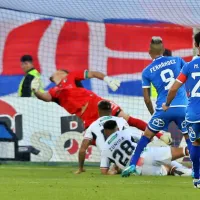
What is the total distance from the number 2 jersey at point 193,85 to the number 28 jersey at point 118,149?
363cm

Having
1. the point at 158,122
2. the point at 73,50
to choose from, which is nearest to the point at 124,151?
the point at 158,122

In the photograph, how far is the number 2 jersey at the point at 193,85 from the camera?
29.9ft

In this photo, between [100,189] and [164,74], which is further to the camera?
[164,74]

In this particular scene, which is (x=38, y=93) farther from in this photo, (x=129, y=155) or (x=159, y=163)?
(x=159, y=163)

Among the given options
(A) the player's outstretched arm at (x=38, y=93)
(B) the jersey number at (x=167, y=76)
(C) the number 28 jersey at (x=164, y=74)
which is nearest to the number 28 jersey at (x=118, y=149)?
(C) the number 28 jersey at (x=164, y=74)

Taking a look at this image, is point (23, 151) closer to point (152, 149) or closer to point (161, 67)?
point (152, 149)

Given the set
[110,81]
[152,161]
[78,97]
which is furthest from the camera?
[78,97]

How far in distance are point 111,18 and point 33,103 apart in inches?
89.5

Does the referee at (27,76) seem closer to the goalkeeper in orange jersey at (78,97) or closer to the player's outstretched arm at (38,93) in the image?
the goalkeeper in orange jersey at (78,97)

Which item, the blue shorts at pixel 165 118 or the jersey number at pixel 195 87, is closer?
the jersey number at pixel 195 87

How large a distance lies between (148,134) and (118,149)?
924 mm

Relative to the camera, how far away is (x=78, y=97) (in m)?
15.9

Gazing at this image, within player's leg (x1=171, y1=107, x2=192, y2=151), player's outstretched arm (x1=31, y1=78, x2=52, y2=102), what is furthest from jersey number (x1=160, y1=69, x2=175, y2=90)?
player's outstretched arm (x1=31, y1=78, x2=52, y2=102)

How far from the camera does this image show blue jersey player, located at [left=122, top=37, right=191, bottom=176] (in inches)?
470
